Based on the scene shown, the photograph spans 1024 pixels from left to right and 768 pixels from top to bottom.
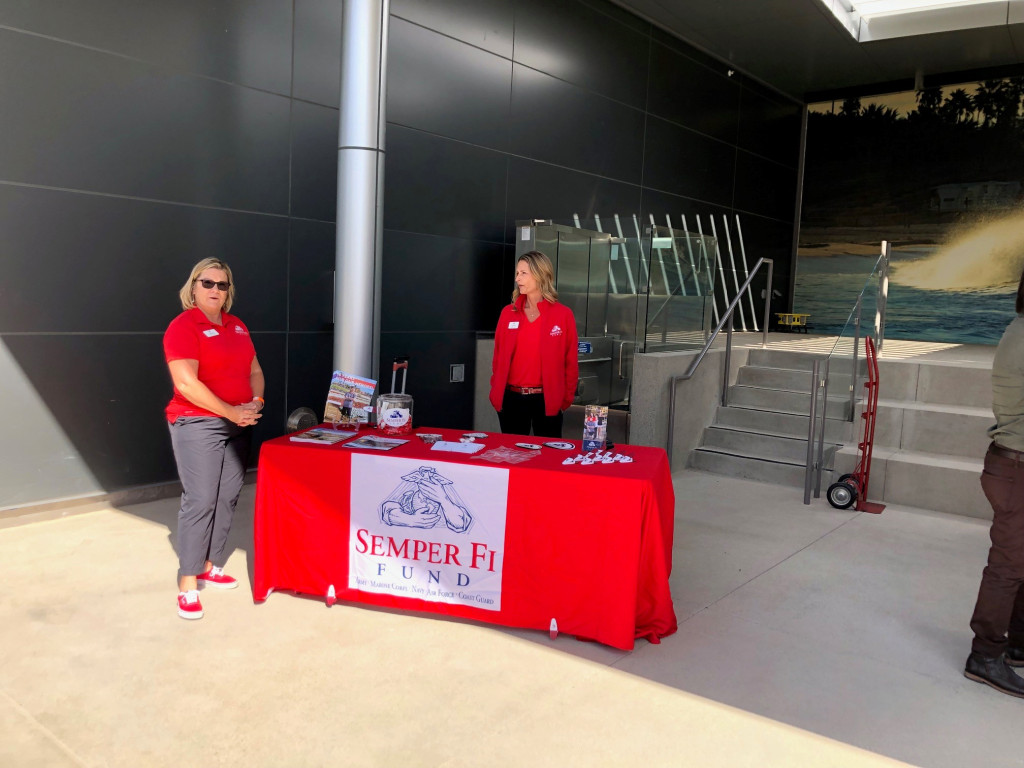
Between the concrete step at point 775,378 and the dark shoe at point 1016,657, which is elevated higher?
the concrete step at point 775,378

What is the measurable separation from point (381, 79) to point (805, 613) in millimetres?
3587

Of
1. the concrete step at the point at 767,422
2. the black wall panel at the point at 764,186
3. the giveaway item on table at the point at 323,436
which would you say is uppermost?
the black wall panel at the point at 764,186

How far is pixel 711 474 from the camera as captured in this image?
734 centimetres

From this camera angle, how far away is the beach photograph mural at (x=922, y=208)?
40.1ft

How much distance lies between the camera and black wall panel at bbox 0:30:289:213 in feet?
16.2

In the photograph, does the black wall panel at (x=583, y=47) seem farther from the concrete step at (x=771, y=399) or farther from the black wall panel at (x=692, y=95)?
the concrete step at (x=771, y=399)

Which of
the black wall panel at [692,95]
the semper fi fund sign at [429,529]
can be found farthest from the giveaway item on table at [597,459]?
the black wall panel at [692,95]

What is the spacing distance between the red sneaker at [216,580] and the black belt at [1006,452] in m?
3.44

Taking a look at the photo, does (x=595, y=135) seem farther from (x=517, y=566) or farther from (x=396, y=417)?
(x=517, y=566)

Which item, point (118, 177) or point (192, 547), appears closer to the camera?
point (192, 547)

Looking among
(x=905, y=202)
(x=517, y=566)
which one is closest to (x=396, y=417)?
(x=517, y=566)

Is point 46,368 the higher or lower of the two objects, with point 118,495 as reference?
higher

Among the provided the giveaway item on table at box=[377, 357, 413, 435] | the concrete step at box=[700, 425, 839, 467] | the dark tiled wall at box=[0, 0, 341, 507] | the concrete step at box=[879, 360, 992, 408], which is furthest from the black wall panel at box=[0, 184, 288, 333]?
the concrete step at box=[879, 360, 992, 408]

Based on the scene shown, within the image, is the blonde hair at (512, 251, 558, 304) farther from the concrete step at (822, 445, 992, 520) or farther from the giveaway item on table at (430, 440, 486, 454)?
the concrete step at (822, 445, 992, 520)
